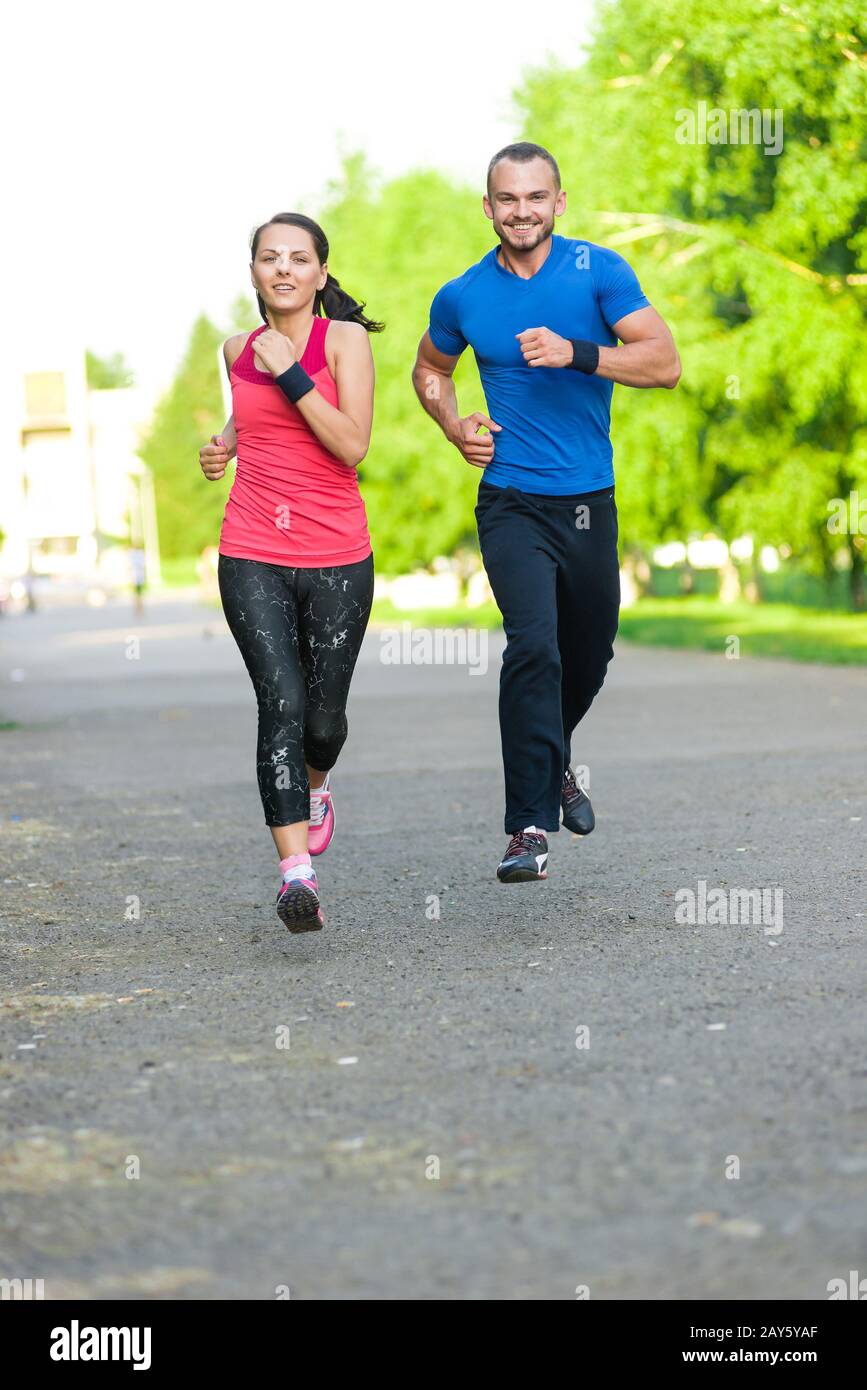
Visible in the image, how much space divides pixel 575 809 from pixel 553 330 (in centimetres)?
166

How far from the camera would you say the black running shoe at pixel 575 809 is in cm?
697

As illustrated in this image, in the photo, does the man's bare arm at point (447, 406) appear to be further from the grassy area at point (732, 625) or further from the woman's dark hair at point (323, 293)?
the grassy area at point (732, 625)

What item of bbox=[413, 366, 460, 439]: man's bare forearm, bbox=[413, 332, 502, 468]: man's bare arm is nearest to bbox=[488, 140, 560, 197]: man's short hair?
bbox=[413, 332, 502, 468]: man's bare arm

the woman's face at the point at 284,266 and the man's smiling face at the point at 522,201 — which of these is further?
the man's smiling face at the point at 522,201

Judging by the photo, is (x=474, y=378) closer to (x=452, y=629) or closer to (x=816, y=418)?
(x=452, y=629)

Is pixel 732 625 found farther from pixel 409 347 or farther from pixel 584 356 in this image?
pixel 584 356

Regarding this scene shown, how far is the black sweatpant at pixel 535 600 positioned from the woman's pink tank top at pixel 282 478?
0.64 metres

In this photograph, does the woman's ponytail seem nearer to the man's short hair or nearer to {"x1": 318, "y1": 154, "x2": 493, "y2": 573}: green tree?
the man's short hair

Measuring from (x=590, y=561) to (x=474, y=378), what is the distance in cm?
3672

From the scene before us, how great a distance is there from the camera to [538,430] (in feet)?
21.2
